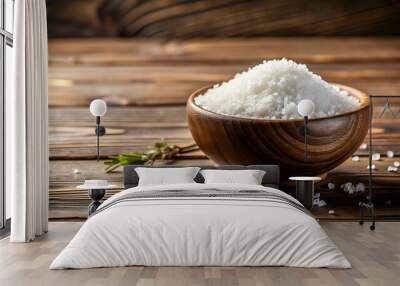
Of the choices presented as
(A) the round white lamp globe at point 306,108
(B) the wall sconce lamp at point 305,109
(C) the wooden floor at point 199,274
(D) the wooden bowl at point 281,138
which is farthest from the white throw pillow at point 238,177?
(C) the wooden floor at point 199,274

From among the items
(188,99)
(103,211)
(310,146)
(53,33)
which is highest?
(53,33)

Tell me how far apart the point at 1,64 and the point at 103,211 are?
2.34m

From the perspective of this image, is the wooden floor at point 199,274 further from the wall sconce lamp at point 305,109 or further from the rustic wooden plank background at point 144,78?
the rustic wooden plank background at point 144,78

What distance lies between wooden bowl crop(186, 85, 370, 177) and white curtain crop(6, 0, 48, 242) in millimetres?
1597

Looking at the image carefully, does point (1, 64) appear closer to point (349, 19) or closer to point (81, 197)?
point (81, 197)

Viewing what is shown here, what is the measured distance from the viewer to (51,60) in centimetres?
752

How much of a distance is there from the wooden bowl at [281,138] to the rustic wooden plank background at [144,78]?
75 centimetres

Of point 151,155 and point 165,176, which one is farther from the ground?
point 151,155

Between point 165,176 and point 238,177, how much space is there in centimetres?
75

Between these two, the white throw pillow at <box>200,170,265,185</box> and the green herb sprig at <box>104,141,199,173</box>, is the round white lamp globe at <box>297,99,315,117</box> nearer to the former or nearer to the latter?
the white throw pillow at <box>200,170,265,185</box>

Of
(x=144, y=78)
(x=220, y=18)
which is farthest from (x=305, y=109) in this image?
(x=144, y=78)

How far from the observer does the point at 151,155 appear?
728 centimetres

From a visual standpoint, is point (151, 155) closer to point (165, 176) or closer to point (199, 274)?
point (165, 176)

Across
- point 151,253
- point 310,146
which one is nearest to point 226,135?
point 310,146
